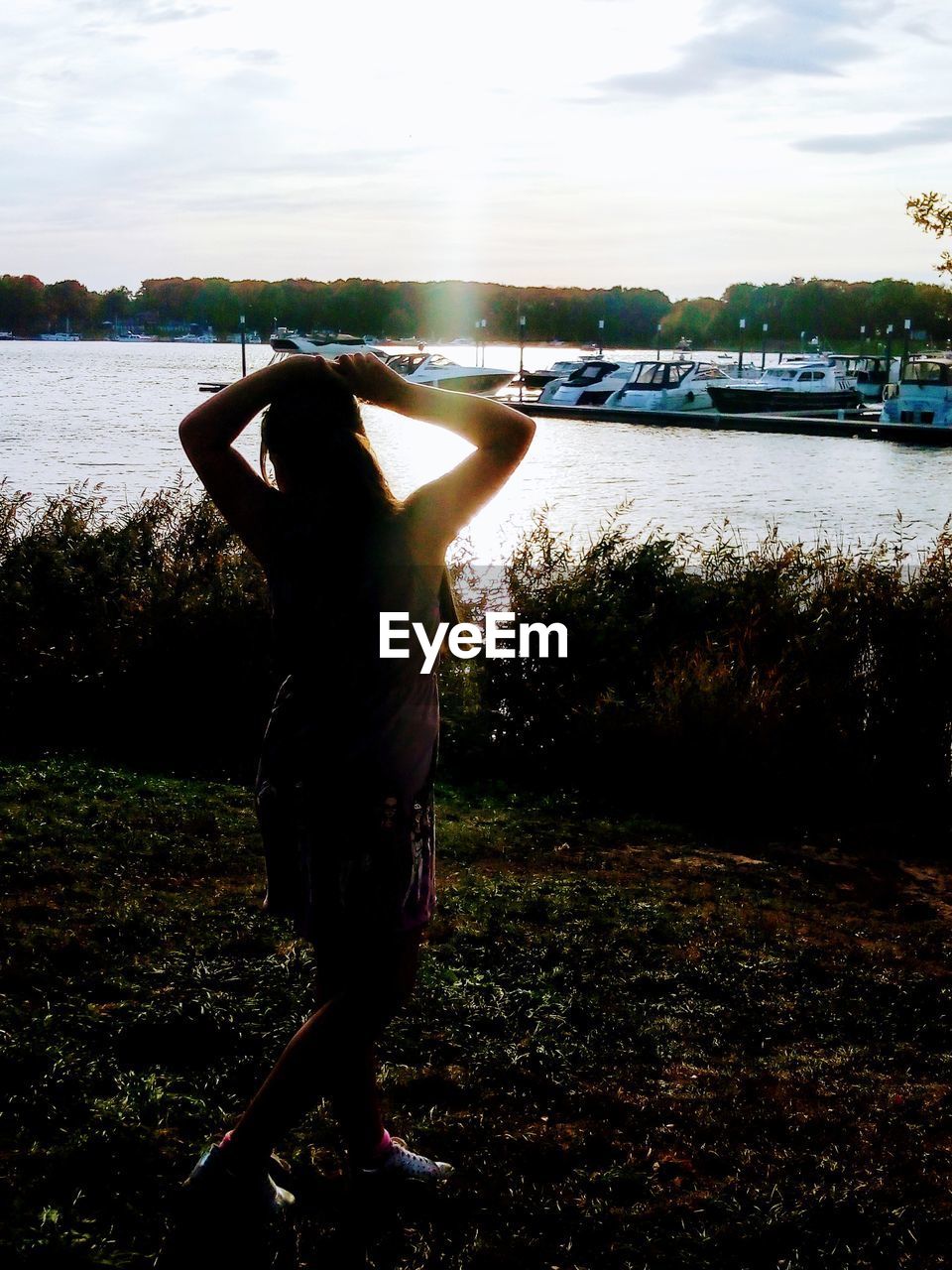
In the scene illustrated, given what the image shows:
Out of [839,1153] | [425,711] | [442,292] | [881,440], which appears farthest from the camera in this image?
[442,292]

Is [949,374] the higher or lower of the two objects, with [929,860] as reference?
higher

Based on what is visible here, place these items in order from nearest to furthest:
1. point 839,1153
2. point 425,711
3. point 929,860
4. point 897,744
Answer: point 425,711 → point 839,1153 → point 929,860 → point 897,744

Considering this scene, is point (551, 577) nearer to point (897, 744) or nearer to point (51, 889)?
point (897, 744)

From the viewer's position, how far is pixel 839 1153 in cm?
324

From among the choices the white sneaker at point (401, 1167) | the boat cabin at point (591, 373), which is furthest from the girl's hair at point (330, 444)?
the boat cabin at point (591, 373)

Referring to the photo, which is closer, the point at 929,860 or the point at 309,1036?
the point at 309,1036

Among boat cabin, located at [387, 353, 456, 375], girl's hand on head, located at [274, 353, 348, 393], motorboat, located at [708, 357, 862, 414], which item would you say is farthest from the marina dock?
girl's hand on head, located at [274, 353, 348, 393]

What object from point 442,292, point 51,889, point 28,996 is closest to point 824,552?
point 51,889

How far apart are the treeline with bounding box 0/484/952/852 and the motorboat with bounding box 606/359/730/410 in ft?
165

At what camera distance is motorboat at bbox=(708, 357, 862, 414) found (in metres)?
58.7

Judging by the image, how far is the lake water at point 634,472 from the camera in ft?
110

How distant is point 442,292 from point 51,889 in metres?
169

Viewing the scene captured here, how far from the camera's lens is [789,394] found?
58.4m

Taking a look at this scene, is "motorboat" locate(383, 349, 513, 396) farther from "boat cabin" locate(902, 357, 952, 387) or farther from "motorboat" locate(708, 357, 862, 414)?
"boat cabin" locate(902, 357, 952, 387)
